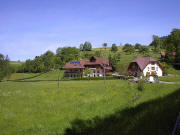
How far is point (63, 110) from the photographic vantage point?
1277 cm

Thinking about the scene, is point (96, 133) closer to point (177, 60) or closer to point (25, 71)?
point (177, 60)

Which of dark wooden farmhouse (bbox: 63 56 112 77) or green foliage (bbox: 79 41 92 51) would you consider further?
green foliage (bbox: 79 41 92 51)

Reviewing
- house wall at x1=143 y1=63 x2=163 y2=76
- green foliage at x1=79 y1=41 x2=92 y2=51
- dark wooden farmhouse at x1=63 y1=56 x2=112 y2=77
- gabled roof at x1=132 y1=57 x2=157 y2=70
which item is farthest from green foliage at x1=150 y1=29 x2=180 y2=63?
green foliage at x1=79 y1=41 x2=92 y2=51

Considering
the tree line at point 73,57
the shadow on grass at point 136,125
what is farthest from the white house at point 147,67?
the shadow on grass at point 136,125

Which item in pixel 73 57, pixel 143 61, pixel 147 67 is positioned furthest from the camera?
pixel 73 57

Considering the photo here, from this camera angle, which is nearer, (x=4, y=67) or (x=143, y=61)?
(x=143, y=61)

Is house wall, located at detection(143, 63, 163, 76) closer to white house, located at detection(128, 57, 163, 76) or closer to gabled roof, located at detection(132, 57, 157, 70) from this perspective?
white house, located at detection(128, 57, 163, 76)

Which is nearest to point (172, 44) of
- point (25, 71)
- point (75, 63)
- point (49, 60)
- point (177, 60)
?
point (177, 60)

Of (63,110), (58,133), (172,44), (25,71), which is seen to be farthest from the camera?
(25,71)

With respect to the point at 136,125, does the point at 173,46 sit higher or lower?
higher

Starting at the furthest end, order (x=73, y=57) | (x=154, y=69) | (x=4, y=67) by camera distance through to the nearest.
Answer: (x=73, y=57), (x=4, y=67), (x=154, y=69)

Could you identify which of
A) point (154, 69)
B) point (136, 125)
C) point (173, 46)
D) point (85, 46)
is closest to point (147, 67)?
point (154, 69)

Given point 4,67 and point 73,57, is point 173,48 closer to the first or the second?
point 73,57

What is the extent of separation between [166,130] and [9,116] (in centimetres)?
1100
